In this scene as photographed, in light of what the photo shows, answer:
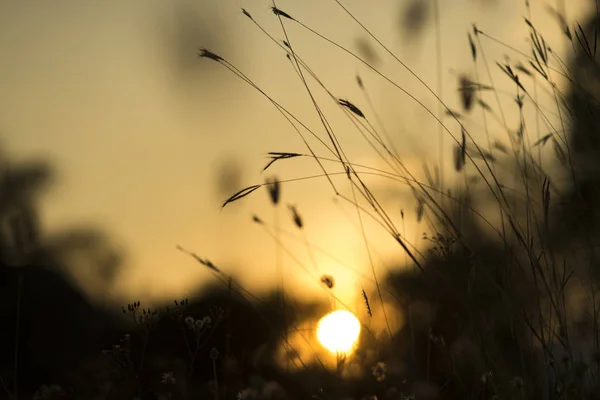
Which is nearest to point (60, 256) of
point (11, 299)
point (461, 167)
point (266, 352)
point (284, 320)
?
point (266, 352)

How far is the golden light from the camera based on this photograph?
211cm

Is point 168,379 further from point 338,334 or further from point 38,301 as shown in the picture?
point 38,301

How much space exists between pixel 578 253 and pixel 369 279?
2.07 ft

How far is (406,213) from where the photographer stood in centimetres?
237

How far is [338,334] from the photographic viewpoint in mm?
2117

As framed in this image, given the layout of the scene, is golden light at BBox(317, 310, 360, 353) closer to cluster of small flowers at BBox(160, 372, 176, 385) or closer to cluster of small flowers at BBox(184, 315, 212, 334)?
cluster of small flowers at BBox(184, 315, 212, 334)

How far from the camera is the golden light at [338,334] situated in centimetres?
211

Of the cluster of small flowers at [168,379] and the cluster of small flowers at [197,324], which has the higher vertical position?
the cluster of small flowers at [197,324]

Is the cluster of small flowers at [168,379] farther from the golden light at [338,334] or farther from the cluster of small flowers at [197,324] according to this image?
the golden light at [338,334]

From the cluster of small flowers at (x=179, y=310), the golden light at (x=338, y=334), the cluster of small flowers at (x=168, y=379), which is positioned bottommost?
the cluster of small flowers at (x=168, y=379)

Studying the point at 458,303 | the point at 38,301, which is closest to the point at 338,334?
the point at 458,303

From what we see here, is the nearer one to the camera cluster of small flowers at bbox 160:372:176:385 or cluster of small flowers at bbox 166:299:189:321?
cluster of small flowers at bbox 166:299:189:321

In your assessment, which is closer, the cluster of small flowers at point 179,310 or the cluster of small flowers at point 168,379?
the cluster of small flowers at point 179,310

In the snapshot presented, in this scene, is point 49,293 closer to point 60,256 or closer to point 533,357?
point 60,256
